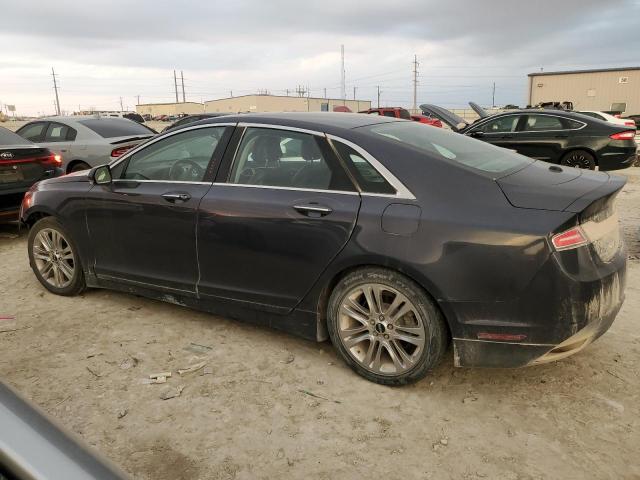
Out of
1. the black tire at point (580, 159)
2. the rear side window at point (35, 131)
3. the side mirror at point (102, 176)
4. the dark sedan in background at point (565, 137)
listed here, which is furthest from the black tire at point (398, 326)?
the black tire at point (580, 159)

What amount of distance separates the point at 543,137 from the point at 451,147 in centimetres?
817

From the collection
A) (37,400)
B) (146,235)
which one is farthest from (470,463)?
(146,235)

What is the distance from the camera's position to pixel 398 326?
2.90 m

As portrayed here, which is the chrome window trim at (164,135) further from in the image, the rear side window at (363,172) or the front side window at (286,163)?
the rear side window at (363,172)

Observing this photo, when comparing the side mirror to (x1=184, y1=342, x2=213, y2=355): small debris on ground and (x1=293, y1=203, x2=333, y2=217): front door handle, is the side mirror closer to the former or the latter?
(x1=184, y1=342, x2=213, y2=355): small debris on ground

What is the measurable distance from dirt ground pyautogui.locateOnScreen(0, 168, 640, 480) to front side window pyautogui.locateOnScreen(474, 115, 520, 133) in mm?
7660

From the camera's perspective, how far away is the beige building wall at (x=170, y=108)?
324ft

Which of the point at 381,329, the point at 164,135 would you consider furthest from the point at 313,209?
the point at 164,135

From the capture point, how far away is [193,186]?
142 inches

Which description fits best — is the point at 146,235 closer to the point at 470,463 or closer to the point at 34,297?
the point at 34,297

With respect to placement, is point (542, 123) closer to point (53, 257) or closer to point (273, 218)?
point (273, 218)

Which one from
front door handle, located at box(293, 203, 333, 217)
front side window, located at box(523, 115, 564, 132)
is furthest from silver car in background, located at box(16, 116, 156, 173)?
front side window, located at box(523, 115, 564, 132)

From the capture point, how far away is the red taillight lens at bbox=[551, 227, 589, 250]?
8.18 feet

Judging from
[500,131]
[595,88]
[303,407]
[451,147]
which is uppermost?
[595,88]
